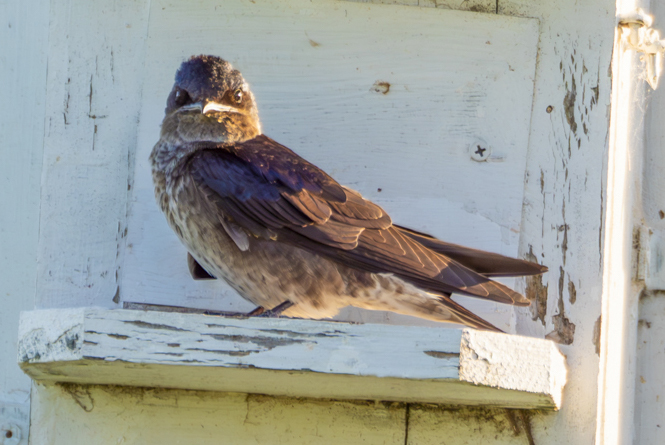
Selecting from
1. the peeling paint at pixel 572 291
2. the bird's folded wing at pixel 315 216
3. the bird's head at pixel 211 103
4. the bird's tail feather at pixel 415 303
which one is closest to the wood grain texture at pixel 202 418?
the bird's tail feather at pixel 415 303

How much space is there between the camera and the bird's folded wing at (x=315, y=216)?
1632 millimetres

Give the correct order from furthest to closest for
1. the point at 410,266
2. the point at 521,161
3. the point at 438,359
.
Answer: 1. the point at 521,161
2. the point at 410,266
3. the point at 438,359

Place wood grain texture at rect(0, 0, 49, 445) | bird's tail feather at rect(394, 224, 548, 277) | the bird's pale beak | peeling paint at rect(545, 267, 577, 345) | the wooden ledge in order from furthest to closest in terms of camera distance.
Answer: wood grain texture at rect(0, 0, 49, 445)
the bird's pale beak
peeling paint at rect(545, 267, 577, 345)
bird's tail feather at rect(394, 224, 548, 277)
the wooden ledge

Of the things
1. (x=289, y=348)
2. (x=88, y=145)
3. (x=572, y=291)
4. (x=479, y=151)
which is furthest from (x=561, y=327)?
(x=88, y=145)

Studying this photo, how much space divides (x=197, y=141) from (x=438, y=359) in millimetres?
796

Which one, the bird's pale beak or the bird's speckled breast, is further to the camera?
the bird's pale beak

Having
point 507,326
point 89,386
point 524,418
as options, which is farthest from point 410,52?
point 89,386

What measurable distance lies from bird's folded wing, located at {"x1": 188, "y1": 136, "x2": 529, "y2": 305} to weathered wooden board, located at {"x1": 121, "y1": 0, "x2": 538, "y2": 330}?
198 mm

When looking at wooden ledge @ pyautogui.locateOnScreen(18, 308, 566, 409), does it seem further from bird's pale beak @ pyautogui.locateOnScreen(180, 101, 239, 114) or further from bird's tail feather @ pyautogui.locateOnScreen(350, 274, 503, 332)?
bird's pale beak @ pyautogui.locateOnScreen(180, 101, 239, 114)

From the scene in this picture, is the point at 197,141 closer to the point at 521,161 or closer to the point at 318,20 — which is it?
the point at 318,20

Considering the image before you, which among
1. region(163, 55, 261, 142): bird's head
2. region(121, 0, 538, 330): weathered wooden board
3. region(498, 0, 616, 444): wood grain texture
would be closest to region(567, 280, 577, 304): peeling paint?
region(498, 0, 616, 444): wood grain texture

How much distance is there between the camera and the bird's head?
5.96 feet

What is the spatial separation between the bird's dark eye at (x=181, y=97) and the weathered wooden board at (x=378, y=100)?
0.25 ft

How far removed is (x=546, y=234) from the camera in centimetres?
182
